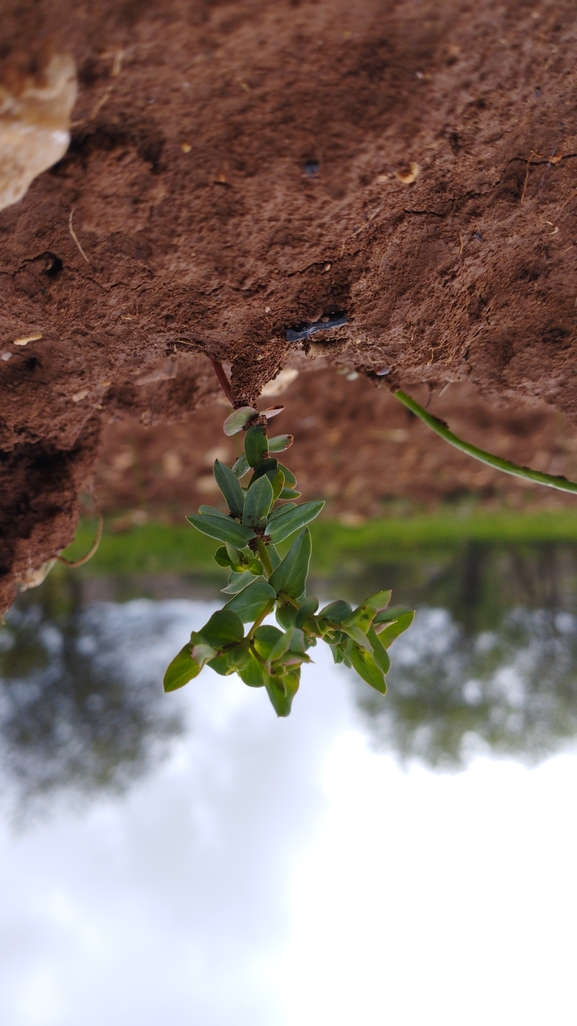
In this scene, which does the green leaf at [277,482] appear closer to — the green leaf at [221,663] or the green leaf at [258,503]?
the green leaf at [258,503]

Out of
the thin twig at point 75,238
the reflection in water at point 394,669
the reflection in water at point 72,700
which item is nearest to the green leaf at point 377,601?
the thin twig at point 75,238

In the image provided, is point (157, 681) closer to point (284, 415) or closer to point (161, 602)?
point (161, 602)

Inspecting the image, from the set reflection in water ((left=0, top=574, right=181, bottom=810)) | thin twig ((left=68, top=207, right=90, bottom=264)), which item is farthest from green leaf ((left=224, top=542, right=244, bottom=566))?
reflection in water ((left=0, top=574, right=181, bottom=810))

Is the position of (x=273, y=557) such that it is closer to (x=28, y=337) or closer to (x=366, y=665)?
(x=366, y=665)

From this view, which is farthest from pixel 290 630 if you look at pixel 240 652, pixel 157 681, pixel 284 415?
pixel 157 681

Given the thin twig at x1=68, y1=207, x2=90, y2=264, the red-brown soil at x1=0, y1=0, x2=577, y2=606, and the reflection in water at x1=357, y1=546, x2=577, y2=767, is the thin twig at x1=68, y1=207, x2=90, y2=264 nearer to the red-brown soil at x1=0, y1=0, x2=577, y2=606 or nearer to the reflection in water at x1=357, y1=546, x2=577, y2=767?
the red-brown soil at x1=0, y1=0, x2=577, y2=606

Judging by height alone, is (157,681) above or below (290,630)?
below

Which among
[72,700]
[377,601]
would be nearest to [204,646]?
[377,601]
